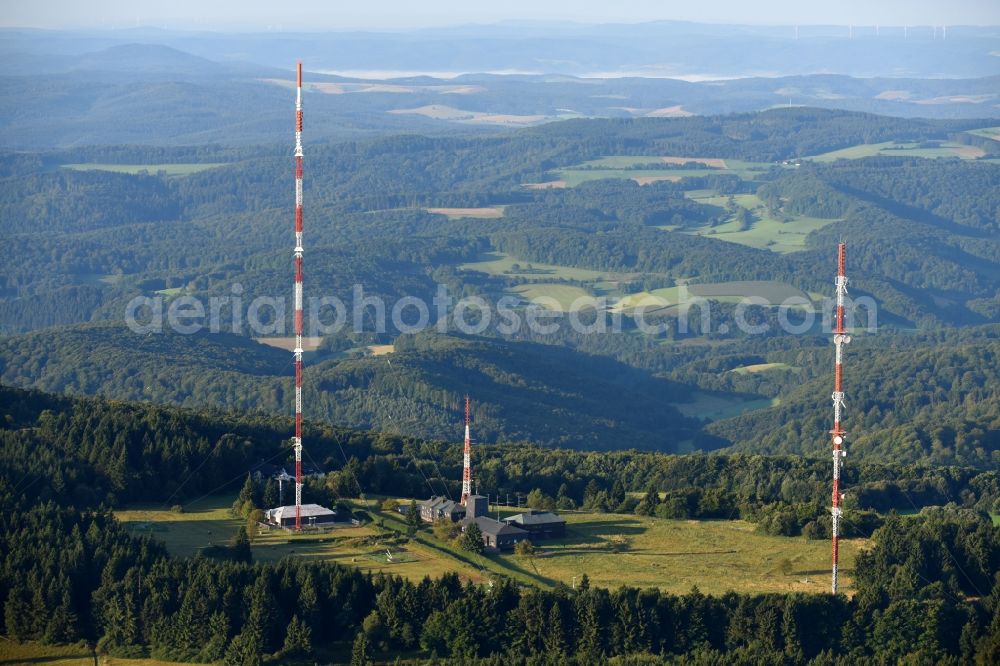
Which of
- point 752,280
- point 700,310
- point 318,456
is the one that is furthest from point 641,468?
point 752,280

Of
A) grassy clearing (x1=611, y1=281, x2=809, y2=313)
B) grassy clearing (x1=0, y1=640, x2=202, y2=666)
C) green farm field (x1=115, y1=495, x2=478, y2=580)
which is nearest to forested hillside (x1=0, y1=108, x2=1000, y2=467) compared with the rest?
grassy clearing (x1=611, y1=281, x2=809, y2=313)

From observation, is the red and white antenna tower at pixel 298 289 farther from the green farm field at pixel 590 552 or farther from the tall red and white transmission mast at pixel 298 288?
the green farm field at pixel 590 552

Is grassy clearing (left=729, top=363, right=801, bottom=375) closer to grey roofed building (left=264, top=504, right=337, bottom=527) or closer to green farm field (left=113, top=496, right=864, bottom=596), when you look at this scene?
green farm field (left=113, top=496, right=864, bottom=596)

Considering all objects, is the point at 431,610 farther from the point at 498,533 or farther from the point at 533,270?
the point at 533,270

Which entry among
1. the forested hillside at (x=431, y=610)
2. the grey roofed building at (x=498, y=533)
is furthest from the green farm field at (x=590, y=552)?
the forested hillside at (x=431, y=610)

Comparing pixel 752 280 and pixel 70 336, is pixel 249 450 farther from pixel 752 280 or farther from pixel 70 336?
pixel 752 280
